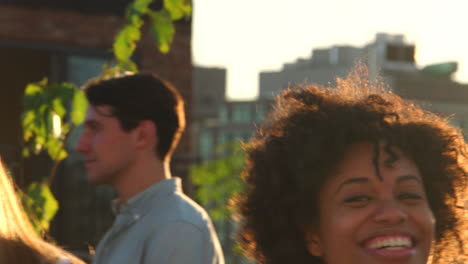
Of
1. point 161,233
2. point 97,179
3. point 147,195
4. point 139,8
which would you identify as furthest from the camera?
point 139,8

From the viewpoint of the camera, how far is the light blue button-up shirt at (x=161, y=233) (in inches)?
136

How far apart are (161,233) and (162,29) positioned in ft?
6.12

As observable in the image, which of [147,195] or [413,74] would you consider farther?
[413,74]

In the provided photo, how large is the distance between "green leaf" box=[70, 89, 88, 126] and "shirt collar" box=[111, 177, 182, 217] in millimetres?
1046

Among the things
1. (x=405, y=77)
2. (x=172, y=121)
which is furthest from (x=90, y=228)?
(x=405, y=77)

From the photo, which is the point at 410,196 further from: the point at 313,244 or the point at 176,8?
the point at 176,8

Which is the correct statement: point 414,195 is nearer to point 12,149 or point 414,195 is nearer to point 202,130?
point 12,149

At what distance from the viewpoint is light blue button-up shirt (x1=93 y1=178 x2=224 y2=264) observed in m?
3.46

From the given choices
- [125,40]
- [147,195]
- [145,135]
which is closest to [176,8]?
→ [125,40]

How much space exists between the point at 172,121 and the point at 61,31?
24.3 feet

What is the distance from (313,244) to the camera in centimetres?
296

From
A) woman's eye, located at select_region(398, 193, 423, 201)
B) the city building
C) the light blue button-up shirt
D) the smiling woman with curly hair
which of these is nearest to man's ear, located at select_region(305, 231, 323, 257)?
the smiling woman with curly hair

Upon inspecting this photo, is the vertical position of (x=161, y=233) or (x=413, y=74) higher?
(x=413, y=74)

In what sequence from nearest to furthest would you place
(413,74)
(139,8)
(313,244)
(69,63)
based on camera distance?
(313,244), (139,8), (69,63), (413,74)
